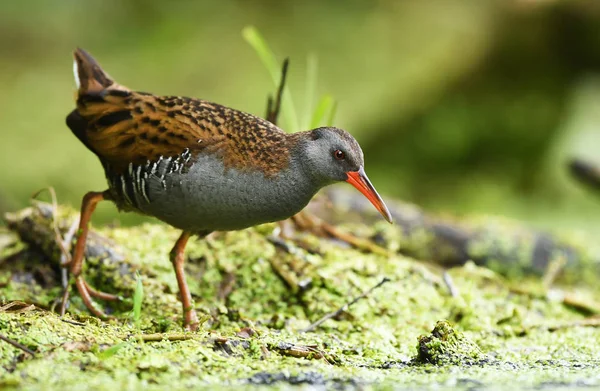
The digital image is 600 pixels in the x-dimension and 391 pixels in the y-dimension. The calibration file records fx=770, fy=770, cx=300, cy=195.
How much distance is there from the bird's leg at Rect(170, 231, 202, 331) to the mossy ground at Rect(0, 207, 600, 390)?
0.07 metres

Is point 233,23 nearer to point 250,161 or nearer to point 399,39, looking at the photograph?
point 399,39

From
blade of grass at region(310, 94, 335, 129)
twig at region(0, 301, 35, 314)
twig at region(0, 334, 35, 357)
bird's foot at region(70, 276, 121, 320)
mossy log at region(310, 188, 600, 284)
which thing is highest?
blade of grass at region(310, 94, 335, 129)

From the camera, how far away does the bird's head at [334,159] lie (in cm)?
320

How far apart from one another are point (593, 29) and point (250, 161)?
24.0ft

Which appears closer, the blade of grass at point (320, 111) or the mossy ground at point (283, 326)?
the mossy ground at point (283, 326)

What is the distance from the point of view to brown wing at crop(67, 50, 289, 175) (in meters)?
3.19

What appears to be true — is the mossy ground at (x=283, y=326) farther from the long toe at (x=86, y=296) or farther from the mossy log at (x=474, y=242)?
the mossy log at (x=474, y=242)

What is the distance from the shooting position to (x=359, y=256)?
A: 4285 millimetres

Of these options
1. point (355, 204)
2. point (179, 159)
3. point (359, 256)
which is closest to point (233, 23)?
point (355, 204)

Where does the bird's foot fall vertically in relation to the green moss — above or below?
below

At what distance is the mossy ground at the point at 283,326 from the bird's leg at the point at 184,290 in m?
0.07

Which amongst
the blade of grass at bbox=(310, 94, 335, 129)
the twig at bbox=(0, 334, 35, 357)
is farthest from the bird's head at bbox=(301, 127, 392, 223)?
the twig at bbox=(0, 334, 35, 357)

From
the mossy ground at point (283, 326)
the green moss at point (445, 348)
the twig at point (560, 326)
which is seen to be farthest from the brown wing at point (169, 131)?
the twig at point (560, 326)

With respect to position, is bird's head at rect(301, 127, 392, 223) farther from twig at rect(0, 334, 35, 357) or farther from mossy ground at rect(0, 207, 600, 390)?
twig at rect(0, 334, 35, 357)
